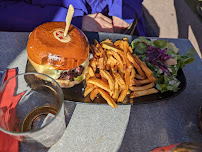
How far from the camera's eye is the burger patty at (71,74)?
53.4 inches

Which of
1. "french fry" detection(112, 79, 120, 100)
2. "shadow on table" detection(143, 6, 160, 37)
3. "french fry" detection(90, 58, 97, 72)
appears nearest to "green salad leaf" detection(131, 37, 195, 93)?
"french fry" detection(112, 79, 120, 100)

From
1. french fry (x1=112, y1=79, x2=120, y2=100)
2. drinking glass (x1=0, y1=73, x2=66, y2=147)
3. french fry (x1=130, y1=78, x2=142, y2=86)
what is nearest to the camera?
drinking glass (x1=0, y1=73, x2=66, y2=147)

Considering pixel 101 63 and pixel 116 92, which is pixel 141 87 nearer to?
pixel 116 92

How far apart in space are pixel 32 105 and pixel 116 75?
2.11 ft

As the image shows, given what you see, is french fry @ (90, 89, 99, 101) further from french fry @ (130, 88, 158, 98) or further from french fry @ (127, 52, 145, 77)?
french fry @ (127, 52, 145, 77)

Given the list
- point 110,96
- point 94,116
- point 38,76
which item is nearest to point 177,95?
point 110,96

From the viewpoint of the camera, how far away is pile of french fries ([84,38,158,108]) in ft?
4.43

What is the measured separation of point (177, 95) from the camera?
1464 millimetres

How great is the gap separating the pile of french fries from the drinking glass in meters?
0.30

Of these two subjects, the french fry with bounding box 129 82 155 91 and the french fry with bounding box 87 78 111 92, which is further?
the french fry with bounding box 129 82 155 91

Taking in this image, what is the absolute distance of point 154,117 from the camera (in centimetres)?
136

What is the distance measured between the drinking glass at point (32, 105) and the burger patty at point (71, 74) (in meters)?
0.21

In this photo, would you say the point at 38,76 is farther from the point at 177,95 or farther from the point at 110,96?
the point at 177,95

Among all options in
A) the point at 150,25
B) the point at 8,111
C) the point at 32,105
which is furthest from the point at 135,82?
the point at 150,25
